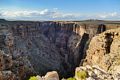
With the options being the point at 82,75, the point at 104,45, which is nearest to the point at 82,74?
the point at 82,75

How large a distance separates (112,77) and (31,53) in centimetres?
10345

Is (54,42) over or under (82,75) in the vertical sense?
under

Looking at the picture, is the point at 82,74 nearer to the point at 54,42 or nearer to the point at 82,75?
the point at 82,75

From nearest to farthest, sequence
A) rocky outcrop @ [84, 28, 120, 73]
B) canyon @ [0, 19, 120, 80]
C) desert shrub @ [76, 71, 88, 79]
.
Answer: desert shrub @ [76, 71, 88, 79] < rocky outcrop @ [84, 28, 120, 73] < canyon @ [0, 19, 120, 80]

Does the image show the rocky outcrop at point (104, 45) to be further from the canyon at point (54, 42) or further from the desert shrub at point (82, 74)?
the desert shrub at point (82, 74)

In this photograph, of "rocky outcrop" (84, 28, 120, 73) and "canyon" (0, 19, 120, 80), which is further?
"canyon" (0, 19, 120, 80)

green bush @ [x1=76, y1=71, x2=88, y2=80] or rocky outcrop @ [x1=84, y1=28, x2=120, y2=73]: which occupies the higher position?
green bush @ [x1=76, y1=71, x2=88, y2=80]

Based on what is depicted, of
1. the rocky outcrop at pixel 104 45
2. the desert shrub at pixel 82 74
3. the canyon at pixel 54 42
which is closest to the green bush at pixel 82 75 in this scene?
the desert shrub at pixel 82 74

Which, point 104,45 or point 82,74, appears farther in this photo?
point 104,45

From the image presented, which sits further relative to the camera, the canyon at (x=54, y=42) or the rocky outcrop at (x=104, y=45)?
the canyon at (x=54, y=42)

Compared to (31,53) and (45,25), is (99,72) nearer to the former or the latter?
(31,53)

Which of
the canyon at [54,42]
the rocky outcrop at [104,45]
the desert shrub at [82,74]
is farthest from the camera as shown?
the canyon at [54,42]

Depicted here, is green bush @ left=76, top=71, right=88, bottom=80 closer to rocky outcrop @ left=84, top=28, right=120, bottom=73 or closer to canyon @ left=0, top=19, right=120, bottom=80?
rocky outcrop @ left=84, top=28, right=120, bottom=73

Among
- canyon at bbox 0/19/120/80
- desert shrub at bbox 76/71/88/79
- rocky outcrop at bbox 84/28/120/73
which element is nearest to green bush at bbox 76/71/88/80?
desert shrub at bbox 76/71/88/79
